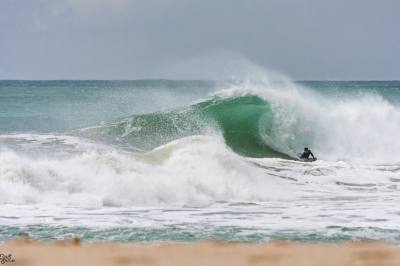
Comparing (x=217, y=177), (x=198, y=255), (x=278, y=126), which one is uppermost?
(x=278, y=126)

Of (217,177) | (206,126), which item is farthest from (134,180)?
(206,126)

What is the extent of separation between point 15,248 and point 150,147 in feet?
47.8

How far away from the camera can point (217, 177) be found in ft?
42.9

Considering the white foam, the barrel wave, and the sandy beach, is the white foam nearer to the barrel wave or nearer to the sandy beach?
the sandy beach

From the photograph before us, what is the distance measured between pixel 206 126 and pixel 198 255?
17.7 meters

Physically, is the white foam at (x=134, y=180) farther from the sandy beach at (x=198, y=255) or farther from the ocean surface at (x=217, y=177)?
the sandy beach at (x=198, y=255)

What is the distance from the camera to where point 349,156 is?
2153 centimetres

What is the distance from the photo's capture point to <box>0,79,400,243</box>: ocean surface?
8734mm

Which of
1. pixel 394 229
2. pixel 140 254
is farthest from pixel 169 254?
pixel 394 229

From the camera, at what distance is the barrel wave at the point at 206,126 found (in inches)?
829

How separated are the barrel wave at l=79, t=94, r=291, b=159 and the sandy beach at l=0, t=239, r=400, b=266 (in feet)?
46.3

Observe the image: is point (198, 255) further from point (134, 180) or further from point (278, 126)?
point (278, 126)

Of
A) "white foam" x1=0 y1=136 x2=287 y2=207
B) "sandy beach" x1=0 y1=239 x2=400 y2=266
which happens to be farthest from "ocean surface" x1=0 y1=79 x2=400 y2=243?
"sandy beach" x1=0 y1=239 x2=400 y2=266

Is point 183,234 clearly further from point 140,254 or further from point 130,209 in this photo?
point 140,254
